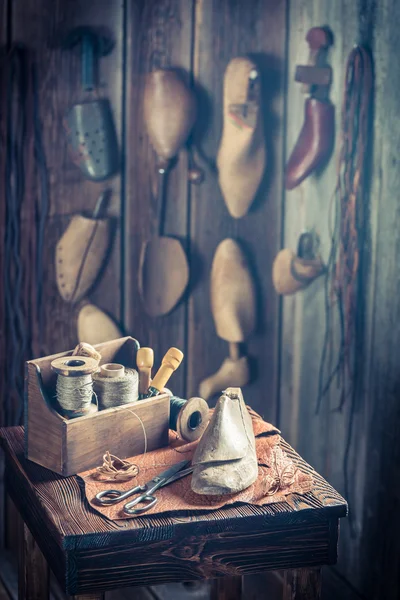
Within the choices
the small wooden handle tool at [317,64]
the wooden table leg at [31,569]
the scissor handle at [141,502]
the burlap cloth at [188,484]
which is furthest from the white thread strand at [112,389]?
the small wooden handle tool at [317,64]

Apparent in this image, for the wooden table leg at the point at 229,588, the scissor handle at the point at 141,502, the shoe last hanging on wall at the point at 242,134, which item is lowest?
the wooden table leg at the point at 229,588

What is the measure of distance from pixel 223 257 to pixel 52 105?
1.90 feet

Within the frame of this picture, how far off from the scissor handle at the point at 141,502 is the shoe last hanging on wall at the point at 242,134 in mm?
1039

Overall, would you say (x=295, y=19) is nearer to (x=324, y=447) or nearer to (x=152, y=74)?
(x=152, y=74)

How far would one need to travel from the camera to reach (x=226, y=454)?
1.43 meters

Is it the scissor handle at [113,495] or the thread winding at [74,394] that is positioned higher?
the thread winding at [74,394]

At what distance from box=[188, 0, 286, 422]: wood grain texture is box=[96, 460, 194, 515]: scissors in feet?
2.89

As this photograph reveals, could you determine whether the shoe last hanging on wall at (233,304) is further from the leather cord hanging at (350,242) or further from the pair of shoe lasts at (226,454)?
the pair of shoe lasts at (226,454)

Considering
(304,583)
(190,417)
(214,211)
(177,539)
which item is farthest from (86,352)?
(214,211)

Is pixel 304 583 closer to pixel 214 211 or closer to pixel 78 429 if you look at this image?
pixel 78 429

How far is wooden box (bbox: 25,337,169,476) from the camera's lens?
1.46 meters

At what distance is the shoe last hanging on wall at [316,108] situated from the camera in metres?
2.04

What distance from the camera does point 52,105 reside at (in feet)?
7.39

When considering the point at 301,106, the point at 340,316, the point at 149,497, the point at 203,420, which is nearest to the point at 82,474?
the point at 149,497
